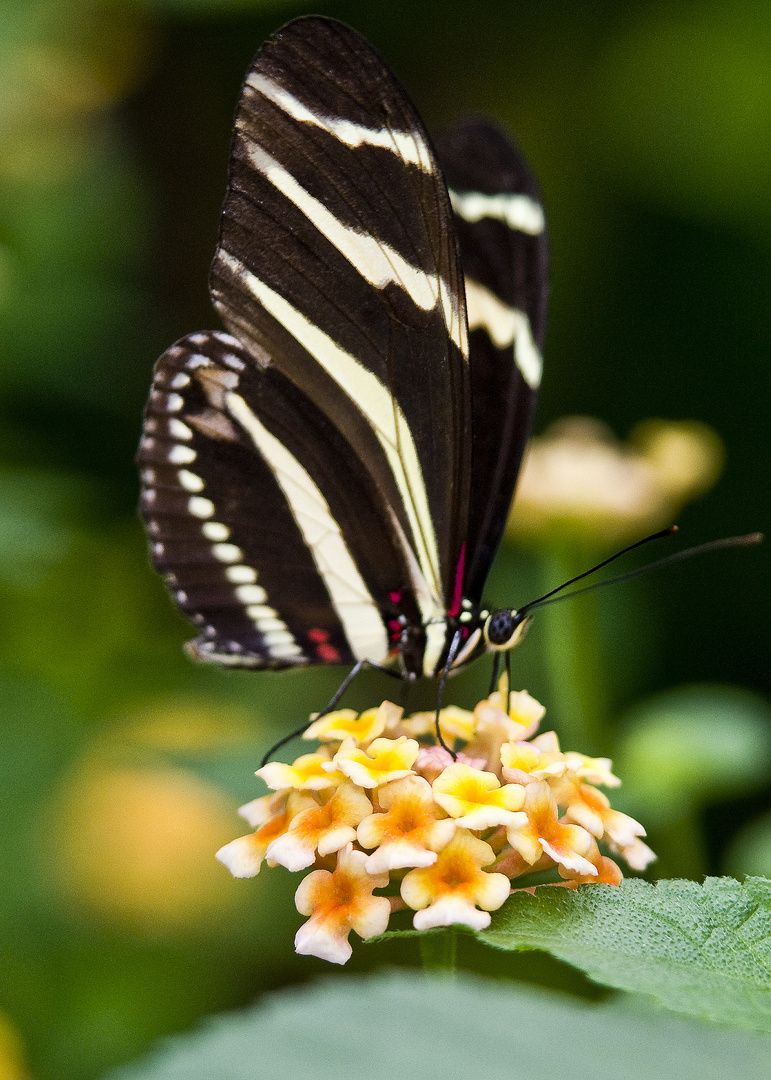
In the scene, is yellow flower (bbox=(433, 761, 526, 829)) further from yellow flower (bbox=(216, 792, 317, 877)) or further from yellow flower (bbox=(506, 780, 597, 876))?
yellow flower (bbox=(216, 792, 317, 877))

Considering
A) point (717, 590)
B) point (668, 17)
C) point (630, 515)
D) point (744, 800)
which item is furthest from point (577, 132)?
point (744, 800)

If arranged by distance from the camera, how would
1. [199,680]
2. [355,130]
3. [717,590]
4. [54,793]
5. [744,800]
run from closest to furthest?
1. [355,130]
2. [54,793]
3. [199,680]
4. [744,800]
5. [717,590]

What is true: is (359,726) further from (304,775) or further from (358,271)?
(358,271)

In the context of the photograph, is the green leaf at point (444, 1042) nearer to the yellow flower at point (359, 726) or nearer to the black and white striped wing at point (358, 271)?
the yellow flower at point (359, 726)

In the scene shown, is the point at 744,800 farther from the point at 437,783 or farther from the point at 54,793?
the point at 437,783

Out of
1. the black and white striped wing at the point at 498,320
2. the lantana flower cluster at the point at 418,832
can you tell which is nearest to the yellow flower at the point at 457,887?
the lantana flower cluster at the point at 418,832

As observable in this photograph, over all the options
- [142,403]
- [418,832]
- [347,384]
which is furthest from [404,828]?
[142,403]
